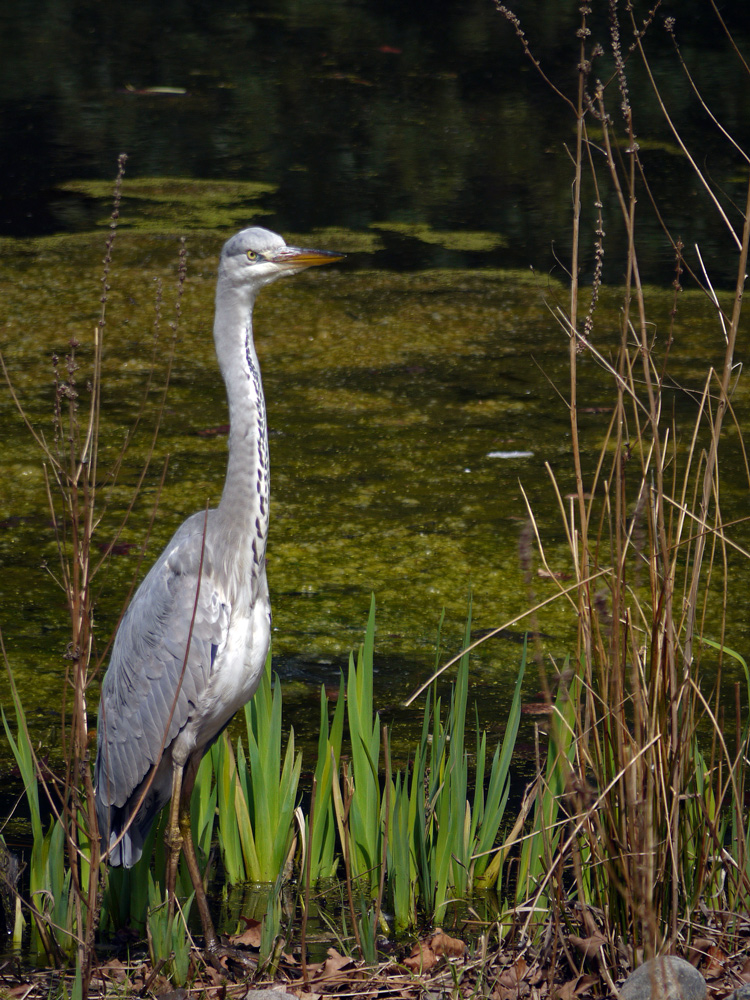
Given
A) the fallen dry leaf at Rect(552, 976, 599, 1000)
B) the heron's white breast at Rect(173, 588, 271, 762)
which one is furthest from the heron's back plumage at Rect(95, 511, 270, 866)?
the fallen dry leaf at Rect(552, 976, 599, 1000)

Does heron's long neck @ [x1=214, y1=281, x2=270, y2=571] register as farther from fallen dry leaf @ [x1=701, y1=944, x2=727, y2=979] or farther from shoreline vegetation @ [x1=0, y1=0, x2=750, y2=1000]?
fallen dry leaf @ [x1=701, y1=944, x2=727, y2=979]

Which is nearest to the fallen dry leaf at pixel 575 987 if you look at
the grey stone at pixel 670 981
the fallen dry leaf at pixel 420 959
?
the grey stone at pixel 670 981

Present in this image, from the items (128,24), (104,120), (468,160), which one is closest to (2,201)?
(104,120)

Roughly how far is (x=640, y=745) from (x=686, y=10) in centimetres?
1469

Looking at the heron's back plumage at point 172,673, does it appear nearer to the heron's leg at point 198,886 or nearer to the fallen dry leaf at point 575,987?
the heron's leg at point 198,886

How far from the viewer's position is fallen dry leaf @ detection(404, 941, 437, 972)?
248 centimetres

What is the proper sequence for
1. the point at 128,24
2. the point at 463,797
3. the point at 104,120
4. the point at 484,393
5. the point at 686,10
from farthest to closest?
1. the point at 686,10
2. the point at 128,24
3. the point at 104,120
4. the point at 484,393
5. the point at 463,797

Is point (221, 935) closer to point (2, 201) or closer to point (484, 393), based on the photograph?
point (484, 393)

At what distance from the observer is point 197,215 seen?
8.36 m

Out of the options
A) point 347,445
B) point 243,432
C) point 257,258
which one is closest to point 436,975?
Result: point 243,432

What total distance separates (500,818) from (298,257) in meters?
1.31

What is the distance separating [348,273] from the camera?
7.60 meters

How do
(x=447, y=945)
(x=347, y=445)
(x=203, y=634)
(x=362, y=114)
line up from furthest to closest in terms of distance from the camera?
(x=362, y=114), (x=347, y=445), (x=203, y=634), (x=447, y=945)

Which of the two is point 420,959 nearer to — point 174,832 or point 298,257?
point 174,832
